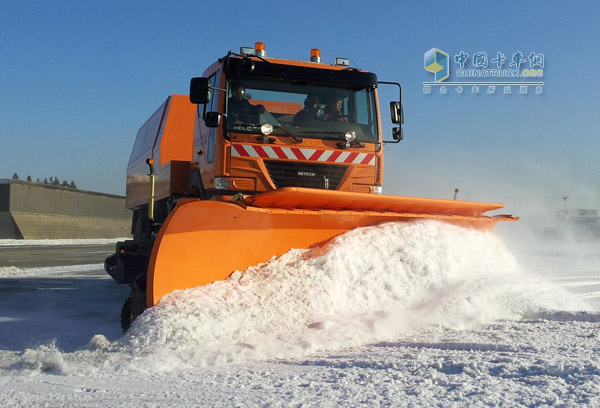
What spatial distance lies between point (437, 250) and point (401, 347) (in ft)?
4.75

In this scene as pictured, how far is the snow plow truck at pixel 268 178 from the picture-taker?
476 cm

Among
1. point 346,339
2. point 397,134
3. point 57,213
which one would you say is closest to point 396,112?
point 397,134

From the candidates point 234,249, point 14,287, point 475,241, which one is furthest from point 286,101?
point 14,287

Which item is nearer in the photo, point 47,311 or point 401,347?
point 401,347

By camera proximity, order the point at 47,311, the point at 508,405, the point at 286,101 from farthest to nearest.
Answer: the point at 47,311 < the point at 286,101 < the point at 508,405

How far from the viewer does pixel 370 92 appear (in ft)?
20.9

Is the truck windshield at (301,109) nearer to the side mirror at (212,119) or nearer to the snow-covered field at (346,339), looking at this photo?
the side mirror at (212,119)

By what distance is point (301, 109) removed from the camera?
6.05 m

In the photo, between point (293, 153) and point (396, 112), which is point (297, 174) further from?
point (396, 112)

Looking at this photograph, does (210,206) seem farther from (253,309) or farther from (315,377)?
(315,377)

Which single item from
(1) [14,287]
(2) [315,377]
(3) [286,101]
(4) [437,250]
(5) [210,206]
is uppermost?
(3) [286,101]

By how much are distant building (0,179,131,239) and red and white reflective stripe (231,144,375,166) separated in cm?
2753

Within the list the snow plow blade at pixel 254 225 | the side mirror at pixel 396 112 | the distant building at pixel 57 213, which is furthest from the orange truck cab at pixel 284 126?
the distant building at pixel 57 213

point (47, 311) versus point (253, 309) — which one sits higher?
point (253, 309)
